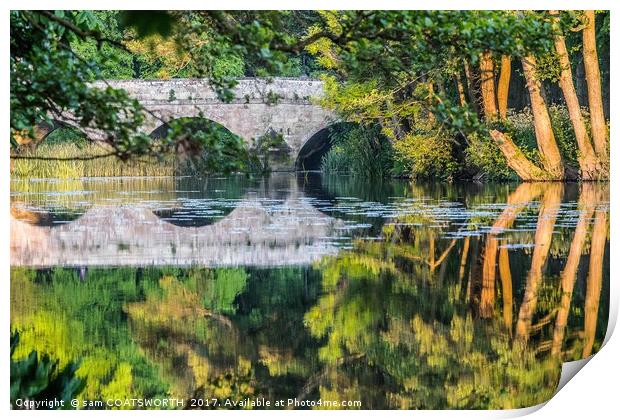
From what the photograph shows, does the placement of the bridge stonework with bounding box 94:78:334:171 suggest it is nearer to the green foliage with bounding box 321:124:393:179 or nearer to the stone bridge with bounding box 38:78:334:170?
the stone bridge with bounding box 38:78:334:170

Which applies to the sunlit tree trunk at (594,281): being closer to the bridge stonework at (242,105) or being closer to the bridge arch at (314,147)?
the bridge stonework at (242,105)

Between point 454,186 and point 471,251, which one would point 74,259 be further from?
point 454,186

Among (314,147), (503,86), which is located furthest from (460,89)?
(314,147)

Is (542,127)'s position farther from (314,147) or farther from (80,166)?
(80,166)

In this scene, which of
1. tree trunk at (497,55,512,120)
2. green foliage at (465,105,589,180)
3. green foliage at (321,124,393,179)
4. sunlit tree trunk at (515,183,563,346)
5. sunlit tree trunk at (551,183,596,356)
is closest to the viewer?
sunlit tree trunk at (551,183,596,356)

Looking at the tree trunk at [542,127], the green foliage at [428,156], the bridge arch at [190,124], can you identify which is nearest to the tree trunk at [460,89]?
the tree trunk at [542,127]

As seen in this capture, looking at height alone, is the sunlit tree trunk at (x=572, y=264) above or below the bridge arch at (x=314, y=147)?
below

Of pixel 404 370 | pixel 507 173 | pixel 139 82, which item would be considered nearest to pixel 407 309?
pixel 404 370

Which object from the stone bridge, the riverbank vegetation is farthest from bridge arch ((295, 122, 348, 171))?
the riverbank vegetation
